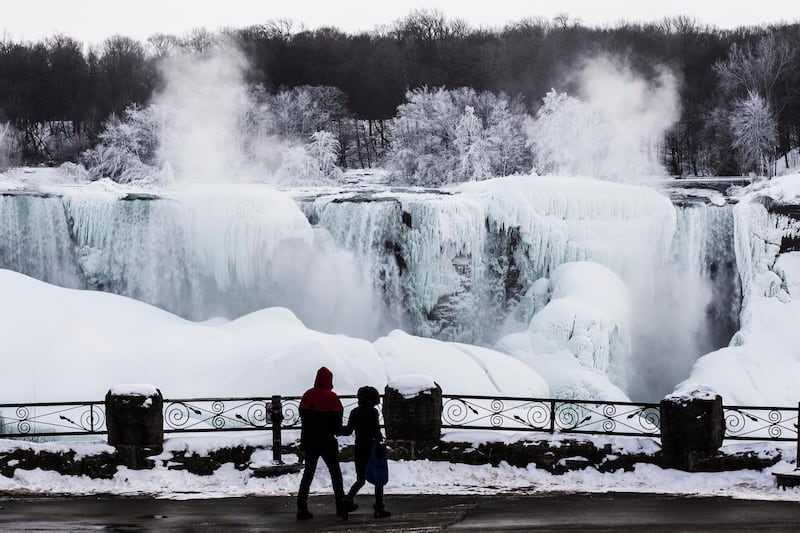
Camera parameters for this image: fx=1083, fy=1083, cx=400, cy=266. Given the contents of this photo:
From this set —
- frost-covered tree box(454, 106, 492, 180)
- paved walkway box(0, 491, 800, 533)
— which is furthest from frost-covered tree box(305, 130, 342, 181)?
paved walkway box(0, 491, 800, 533)

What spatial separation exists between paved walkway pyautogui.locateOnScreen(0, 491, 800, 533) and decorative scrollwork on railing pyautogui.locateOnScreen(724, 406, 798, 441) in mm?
1967

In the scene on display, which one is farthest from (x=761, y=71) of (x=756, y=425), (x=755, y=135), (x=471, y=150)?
(x=756, y=425)

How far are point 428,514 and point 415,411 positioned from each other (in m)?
2.62

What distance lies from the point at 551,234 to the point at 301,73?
2090 inches

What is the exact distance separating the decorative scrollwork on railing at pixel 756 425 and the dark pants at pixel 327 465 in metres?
5.40

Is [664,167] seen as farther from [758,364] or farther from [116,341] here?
[116,341]

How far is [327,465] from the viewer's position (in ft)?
36.4

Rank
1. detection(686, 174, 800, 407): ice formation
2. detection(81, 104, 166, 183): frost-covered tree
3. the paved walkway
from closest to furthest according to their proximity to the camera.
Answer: the paved walkway → detection(686, 174, 800, 407): ice formation → detection(81, 104, 166, 183): frost-covered tree

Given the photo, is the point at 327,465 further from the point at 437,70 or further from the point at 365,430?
the point at 437,70

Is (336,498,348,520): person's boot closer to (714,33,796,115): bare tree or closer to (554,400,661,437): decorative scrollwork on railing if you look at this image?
(554,400,661,437): decorative scrollwork on railing

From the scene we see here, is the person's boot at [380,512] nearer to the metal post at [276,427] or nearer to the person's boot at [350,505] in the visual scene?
the person's boot at [350,505]

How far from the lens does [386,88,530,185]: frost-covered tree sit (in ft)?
193

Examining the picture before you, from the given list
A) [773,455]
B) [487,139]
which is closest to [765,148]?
[487,139]

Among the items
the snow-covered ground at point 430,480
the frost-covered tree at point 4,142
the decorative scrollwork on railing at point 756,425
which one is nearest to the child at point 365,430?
the snow-covered ground at point 430,480
